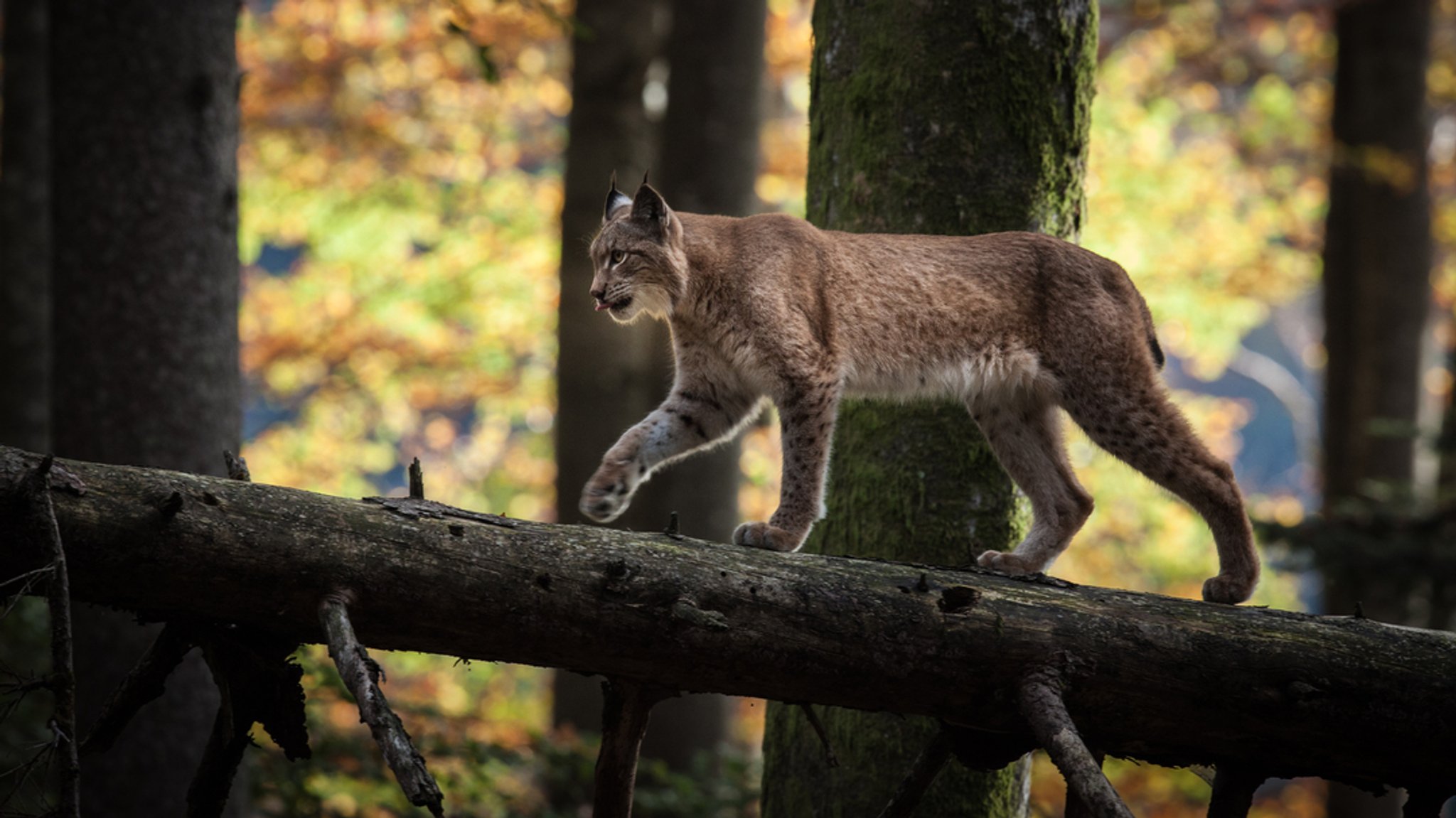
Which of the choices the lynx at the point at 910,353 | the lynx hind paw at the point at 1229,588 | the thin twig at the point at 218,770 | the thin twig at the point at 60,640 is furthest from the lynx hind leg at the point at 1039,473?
the thin twig at the point at 60,640

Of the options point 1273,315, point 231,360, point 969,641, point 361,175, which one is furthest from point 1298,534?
point 1273,315

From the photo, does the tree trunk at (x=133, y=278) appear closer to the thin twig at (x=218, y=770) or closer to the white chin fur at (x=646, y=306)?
the white chin fur at (x=646, y=306)

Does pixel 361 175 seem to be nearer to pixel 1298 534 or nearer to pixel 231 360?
pixel 231 360

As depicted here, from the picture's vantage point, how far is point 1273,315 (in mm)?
29984

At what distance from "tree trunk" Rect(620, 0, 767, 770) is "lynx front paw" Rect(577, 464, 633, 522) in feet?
16.0

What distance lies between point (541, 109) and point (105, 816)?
13.3m

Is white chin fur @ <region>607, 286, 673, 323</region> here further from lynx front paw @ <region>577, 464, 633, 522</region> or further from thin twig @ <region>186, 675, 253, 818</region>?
thin twig @ <region>186, 675, 253, 818</region>

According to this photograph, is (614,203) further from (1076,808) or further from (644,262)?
(1076,808)

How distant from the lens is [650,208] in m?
4.96

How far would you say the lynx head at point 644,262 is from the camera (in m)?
4.98

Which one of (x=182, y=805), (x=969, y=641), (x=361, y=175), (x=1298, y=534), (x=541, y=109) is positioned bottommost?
(x=182, y=805)

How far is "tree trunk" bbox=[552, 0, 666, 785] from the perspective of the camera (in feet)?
31.3

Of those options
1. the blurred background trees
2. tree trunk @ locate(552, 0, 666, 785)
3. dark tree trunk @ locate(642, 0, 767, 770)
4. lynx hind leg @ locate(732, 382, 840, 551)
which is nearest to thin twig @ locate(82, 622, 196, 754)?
lynx hind leg @ locate(732, 382, 840, 551)

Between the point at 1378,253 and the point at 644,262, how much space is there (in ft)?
31.6
